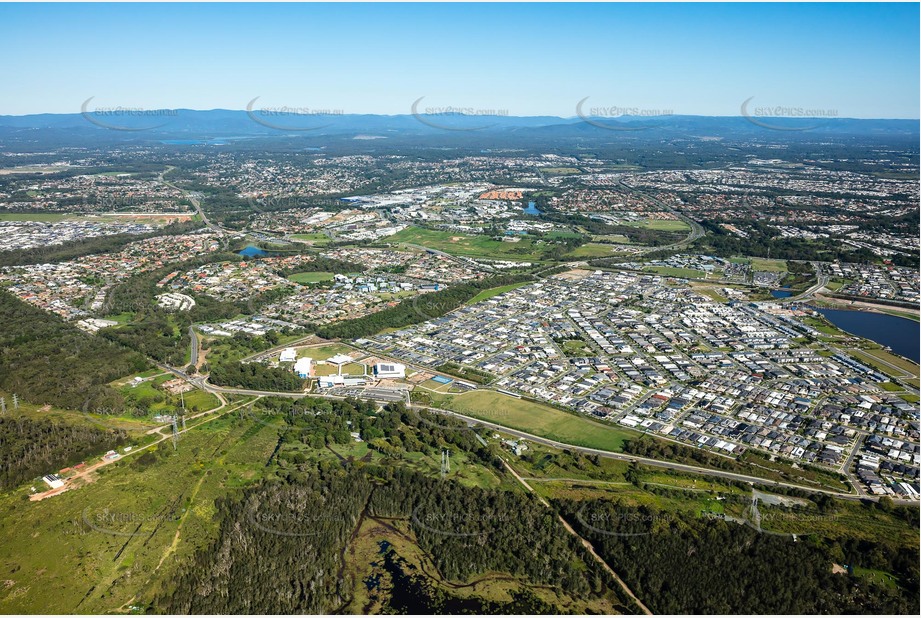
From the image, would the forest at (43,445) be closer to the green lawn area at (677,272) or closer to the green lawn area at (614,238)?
the green lawn area at (677,272)

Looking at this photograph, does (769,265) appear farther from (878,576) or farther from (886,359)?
(878,576)

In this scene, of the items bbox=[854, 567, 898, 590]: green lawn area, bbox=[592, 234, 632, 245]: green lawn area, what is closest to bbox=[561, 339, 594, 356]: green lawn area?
bbox=[854, 567, 898, 590]: green lawn area

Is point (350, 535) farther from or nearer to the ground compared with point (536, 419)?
nearer to the ground

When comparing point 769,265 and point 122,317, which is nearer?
point 122,317

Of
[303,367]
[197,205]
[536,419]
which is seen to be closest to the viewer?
[536,419]

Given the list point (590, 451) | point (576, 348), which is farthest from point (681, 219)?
point (590, 451)

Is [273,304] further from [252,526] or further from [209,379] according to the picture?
[252,526]

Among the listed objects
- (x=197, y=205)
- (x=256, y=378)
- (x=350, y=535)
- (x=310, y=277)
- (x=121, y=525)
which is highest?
(x=256, y=378)

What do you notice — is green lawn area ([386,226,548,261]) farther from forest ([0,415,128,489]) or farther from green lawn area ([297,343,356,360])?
forest ([0,415,128,489])
